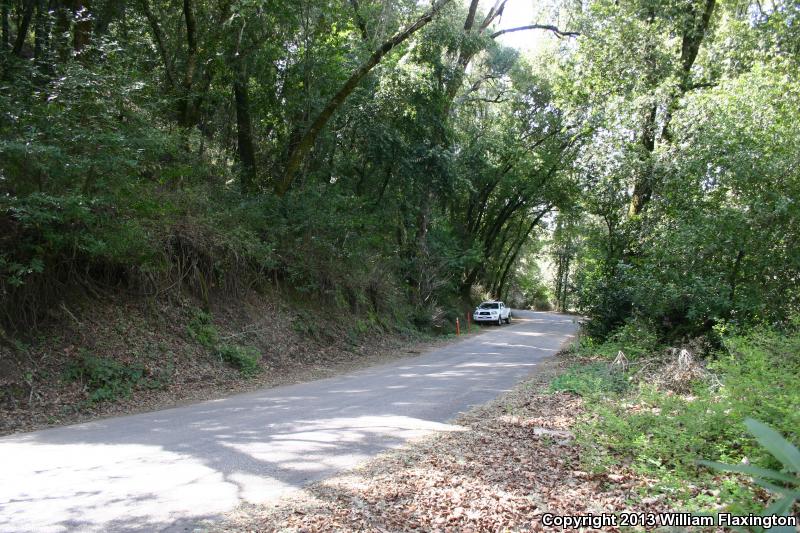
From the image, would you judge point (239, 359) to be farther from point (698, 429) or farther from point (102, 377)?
point (698, 429)

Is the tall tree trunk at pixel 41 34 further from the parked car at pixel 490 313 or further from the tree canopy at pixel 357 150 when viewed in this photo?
the parked car at pixel 490 313

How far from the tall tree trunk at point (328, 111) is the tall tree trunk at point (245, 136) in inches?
46.3

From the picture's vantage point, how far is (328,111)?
16688 mm

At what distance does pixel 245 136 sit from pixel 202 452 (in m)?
13.8

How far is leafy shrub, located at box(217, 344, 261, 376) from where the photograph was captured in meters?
12.8

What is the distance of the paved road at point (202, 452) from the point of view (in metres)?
4.77

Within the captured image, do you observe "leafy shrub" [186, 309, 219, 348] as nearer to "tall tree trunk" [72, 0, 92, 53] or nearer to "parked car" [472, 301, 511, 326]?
"tall tree trunk" [72, 0, 92, 53]

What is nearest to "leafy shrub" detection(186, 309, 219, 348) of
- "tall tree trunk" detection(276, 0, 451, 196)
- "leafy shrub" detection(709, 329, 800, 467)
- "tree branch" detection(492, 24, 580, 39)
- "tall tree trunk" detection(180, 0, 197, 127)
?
"tall tree trunk" detection(276, 0, 451, 196)

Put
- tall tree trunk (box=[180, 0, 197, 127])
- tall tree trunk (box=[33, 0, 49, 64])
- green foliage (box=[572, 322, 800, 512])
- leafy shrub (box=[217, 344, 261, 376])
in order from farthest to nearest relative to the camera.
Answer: tall tree trunk (box=[180, 0, 197, 127]) → leafy shrub (box=[217, 344, 261, 376]) → tall tree trunk (box=[33, 0, 49, 64]) → green foliage (box=[572, 322, 800, 512])

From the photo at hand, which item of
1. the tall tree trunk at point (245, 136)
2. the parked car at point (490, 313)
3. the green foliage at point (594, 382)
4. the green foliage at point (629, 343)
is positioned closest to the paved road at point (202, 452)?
the green foliage at point (594, 382)

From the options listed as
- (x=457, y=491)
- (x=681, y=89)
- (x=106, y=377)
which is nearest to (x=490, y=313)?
(x=681, y=89)

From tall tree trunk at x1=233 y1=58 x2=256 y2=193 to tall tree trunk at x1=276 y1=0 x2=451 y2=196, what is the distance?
1.18 m

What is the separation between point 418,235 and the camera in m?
24.9

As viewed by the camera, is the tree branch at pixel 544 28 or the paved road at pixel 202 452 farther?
the tree branch at pixel 544 28
